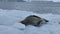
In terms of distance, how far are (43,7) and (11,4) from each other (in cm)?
61

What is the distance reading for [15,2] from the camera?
219 centimetres

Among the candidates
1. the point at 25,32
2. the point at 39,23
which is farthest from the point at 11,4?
the point at 25,32

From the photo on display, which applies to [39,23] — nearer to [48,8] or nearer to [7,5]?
[48,8]

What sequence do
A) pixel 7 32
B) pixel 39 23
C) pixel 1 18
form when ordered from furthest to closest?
pixel 1 18, pixel 39 23, pixel 7 32

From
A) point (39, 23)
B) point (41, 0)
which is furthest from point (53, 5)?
point (39, 23)

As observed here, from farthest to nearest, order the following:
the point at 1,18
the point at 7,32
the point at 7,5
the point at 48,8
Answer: the point at 7,5
the point at 48,8
the point at 1,18
the point at 7,32

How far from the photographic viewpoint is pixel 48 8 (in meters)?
2.08

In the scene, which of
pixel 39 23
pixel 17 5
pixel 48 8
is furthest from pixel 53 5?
pixel 39 23

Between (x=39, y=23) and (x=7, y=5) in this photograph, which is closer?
(x=39, y=23)

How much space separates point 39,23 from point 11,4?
1.27 metres

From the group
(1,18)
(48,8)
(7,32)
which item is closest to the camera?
(7,32)

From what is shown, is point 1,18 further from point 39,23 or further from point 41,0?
point 41,0

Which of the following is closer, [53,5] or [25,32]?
[25,32]

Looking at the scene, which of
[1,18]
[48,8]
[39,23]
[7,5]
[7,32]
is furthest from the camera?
[7,5]
